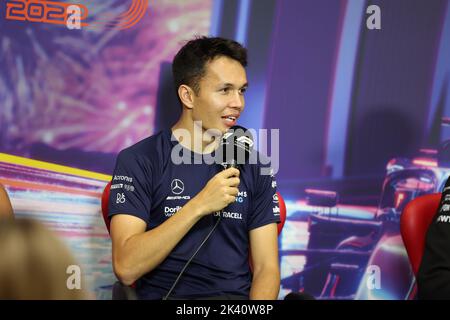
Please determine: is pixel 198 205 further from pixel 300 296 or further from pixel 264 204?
pixel 300 296

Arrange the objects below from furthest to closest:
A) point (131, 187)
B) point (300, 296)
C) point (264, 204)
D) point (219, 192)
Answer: point (264, 204)
point (131, 187)
point (219, 192)
point (300, 296)

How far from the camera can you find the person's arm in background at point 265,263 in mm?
1874

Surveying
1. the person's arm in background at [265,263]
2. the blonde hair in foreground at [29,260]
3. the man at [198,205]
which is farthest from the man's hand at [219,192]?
the blonde hair in foreground at [29,260]

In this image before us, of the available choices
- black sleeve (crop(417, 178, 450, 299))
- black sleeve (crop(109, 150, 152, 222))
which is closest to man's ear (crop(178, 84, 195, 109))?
black sleeve (crop(109, 150, 152, 222))

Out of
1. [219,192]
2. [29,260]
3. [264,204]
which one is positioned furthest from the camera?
[264,204]

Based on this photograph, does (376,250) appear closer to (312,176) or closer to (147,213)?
(312,176)

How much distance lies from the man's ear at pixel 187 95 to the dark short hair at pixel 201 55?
0.02 metres

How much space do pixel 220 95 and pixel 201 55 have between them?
0.17m

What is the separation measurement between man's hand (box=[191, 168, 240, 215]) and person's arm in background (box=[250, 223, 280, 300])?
0.29 m

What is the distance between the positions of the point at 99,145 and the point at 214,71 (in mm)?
739

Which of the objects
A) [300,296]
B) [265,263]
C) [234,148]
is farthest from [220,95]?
[300,296]

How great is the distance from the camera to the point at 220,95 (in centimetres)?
205

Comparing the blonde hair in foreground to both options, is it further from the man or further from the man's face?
the man's face

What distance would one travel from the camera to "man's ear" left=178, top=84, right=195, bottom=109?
6.88 ft
